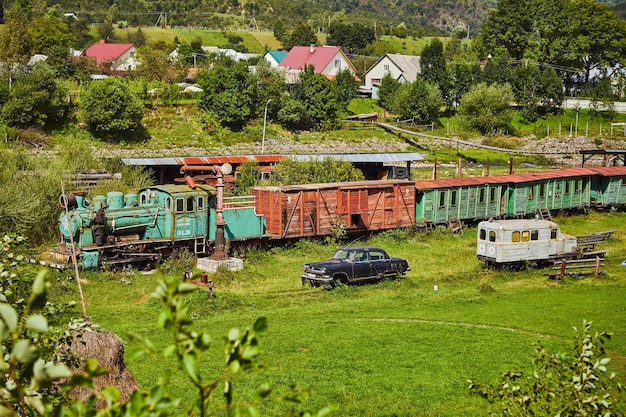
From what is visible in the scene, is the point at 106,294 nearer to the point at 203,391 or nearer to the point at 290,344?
the point at 290,344

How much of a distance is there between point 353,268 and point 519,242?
7.27 metres

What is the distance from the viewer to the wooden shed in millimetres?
33844

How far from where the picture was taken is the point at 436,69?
8594cm

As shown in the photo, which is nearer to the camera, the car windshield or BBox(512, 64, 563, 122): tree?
the car windshield

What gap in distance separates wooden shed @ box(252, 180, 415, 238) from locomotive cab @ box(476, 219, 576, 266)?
21.4 feet

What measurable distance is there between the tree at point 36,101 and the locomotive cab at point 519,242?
39.5 meters

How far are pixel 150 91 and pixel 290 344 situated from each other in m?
56.4

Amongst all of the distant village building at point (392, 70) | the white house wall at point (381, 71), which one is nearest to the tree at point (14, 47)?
the distant village building at point (392, 70)

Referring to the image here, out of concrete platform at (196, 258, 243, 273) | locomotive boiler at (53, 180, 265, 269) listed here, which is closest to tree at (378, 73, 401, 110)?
locomotive boiler at (53, 180, 265, 269)

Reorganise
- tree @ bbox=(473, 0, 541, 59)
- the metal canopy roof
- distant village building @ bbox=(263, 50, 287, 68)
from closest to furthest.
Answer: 1. the metal canopy roof
2. tree @ bbox=(473, 0, 541, 59)
3. distant village building @ bbox=(263, 50, 287, 68)

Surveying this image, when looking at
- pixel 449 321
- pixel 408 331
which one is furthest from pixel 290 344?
pixel 449 321

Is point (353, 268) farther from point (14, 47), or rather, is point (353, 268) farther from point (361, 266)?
point (14, 47)

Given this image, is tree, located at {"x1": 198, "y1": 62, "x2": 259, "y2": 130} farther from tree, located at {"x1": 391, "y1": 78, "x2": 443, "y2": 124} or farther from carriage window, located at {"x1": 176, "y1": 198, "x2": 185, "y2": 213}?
carriage window, located at {"x1": 176, "y1": 198, "x2": 185, "y2": 213}

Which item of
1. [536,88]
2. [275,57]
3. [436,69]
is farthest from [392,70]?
[275,57]
